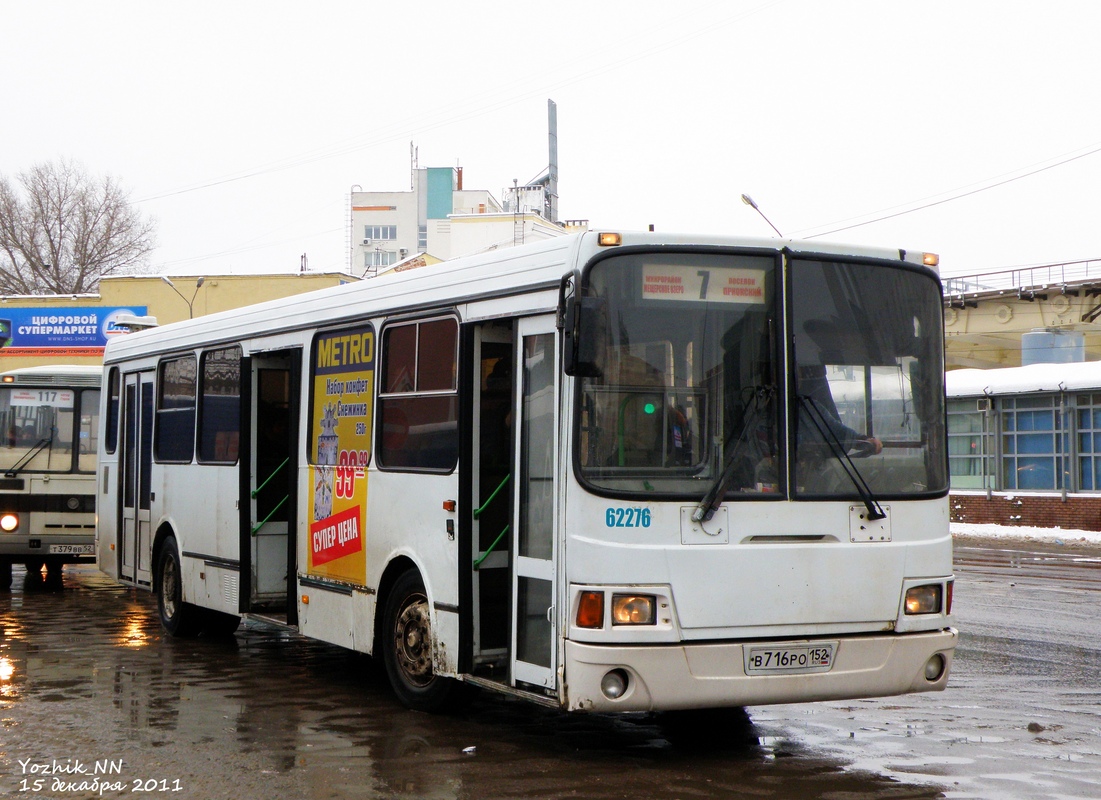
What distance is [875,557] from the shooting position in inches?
280

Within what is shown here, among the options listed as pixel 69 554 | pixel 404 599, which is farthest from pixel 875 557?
pixel 69 554

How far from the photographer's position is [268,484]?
11000 mm

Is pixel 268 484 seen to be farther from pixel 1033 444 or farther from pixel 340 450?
pixel 1033 444

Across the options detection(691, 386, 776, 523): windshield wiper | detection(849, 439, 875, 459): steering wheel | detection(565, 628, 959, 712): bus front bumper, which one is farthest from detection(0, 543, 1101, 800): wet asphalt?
detection(849, 439, 875, 459): steering wheel

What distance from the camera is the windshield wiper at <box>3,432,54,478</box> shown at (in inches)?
666

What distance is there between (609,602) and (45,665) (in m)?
5.92

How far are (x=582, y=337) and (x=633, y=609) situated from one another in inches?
54.5

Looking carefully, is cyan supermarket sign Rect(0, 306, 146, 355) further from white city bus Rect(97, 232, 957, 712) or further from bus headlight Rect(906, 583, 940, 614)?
bus headlight Rect(906, 583, 940, 614)

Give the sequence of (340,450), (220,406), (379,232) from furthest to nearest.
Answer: (379,232) → (220,406) → (340,450)

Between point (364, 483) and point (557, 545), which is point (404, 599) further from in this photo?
point (557, 545)

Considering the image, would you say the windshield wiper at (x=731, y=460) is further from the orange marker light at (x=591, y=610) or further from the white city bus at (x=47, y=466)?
the white city bus at (x=47, y=466)

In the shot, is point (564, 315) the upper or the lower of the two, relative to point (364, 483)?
upper

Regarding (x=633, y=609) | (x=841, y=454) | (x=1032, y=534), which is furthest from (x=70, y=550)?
(x=1032, y=534)

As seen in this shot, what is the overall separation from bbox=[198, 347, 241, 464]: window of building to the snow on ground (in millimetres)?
20834
